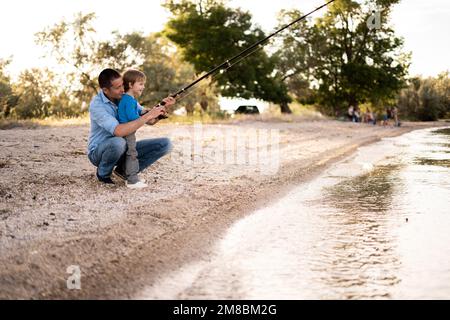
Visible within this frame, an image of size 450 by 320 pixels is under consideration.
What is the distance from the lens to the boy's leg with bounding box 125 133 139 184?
24.1ft

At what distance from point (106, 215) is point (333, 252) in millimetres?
2339

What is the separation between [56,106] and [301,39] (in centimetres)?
2544

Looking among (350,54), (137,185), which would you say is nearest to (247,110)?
(350,54)

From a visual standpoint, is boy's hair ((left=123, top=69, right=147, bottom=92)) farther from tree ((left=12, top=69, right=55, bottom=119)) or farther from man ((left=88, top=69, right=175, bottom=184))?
tree ((left=12, top=69, right=55, bottom=119))

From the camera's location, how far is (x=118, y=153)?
716 centimetres

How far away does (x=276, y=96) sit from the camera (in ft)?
133

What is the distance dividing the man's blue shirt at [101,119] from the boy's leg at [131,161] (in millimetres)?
255

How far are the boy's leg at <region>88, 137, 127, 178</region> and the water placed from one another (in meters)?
1.95

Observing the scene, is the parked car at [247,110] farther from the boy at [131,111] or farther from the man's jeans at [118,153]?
the boy at [131,111]

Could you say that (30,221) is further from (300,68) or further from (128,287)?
(300,68)

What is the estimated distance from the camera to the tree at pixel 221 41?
3716cm

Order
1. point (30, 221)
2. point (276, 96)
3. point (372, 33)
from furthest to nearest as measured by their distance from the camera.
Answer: point (372, 33) < point (276, 96) < point (30, 221)

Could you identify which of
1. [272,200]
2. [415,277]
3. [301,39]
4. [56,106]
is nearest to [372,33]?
[301,39]

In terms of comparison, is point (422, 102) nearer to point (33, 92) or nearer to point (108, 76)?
point (33, 92)
